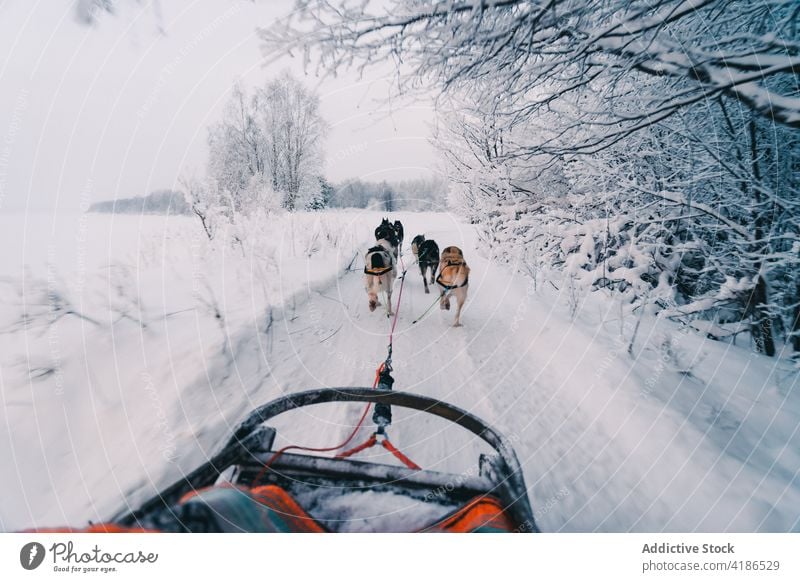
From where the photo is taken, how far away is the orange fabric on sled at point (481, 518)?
1166mm

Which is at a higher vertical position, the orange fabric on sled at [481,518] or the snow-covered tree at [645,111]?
the snow-covered tree at [645,111]

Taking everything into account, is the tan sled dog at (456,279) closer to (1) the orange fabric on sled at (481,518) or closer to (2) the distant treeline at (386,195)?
(2) the distant treeline at (386,195)

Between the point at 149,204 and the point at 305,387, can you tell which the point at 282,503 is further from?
→ the point at 149,204

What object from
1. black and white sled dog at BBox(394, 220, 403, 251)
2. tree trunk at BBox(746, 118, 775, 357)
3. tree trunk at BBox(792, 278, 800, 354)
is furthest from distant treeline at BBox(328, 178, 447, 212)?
tree trunk at BBox(792, 278, 800, 354)

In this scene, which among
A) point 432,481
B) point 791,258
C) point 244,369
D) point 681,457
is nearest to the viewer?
point 432,481

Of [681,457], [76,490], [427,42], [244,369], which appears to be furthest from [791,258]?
[76,490]

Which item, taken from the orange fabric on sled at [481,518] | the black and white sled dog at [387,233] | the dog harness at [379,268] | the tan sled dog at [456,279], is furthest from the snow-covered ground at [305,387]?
the black and white sled dog at [387,233]

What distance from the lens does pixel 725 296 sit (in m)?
2.38

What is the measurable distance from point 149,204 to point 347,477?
8.78 feet

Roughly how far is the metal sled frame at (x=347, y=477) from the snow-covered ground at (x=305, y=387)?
8.0 inches

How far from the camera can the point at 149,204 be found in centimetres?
233

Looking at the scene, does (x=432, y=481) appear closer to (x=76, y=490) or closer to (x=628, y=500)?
→ (x=628, y=500)

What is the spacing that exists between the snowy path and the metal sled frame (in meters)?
0.37
